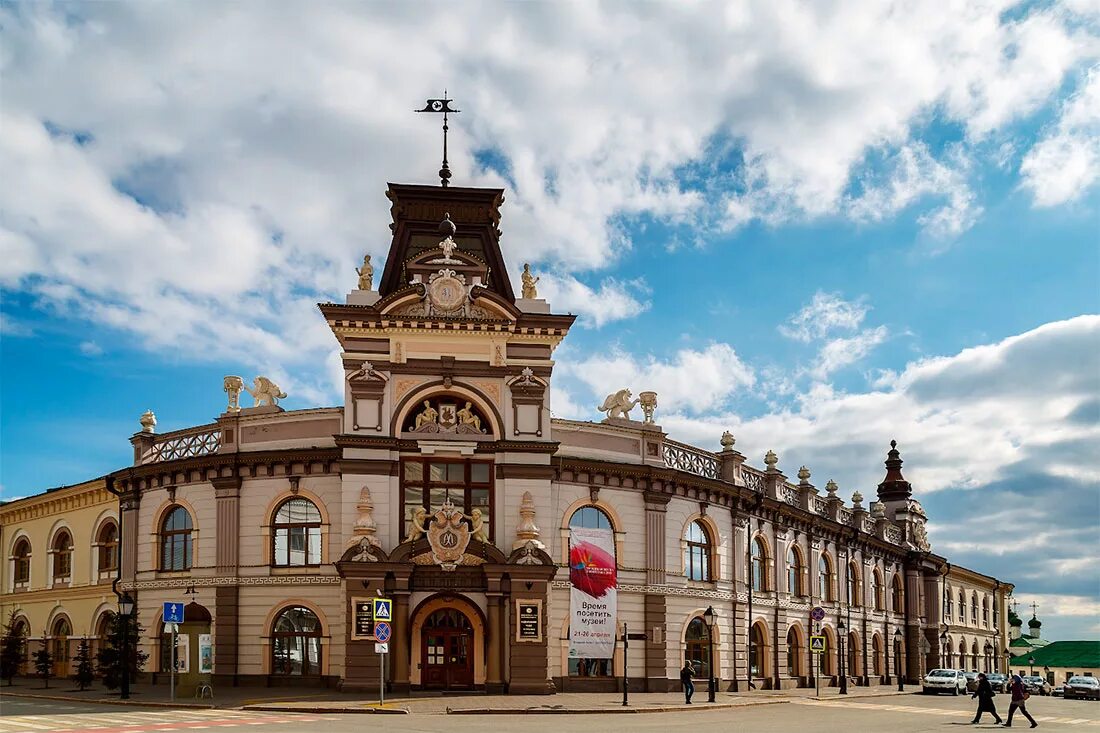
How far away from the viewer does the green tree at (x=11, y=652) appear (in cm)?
5100

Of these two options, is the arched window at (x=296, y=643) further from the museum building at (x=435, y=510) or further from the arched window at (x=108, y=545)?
the arched window at (x=108, y=545)

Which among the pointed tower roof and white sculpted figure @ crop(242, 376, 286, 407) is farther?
the pointed tower roof

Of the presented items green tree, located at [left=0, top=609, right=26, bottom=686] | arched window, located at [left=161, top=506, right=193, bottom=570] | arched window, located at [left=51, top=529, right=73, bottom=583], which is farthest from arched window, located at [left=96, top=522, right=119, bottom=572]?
green tree, located at [left=0, top=609, right=26, bottom=686]

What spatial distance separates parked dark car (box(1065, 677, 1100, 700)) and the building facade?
48.3 m

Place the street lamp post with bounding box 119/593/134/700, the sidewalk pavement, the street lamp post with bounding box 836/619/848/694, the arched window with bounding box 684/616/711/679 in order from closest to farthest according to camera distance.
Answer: the sidewalk pavement, the street lamp post with bounding box 119/593/134/700, the arched window with bounding box 684/616/711/679, the street lamp post with bounding box 836/619/848/694

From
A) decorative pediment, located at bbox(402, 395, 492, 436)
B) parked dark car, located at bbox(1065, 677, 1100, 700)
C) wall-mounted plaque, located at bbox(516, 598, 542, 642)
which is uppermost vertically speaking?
decorative pediment, located at bbox(402, 395, 492, 436)

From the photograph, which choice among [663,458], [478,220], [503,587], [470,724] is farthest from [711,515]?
[470,724]

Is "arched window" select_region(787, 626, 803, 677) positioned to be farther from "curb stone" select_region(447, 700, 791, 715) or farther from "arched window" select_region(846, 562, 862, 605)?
"curb stone" select_region(447, 700, 791, 715)

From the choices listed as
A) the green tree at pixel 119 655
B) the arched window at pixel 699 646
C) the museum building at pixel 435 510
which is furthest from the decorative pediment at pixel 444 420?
the arched window at pixel 699 646

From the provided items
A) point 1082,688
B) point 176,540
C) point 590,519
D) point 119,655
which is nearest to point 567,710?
point 590,519

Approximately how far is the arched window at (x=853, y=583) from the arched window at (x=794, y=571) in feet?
27.1

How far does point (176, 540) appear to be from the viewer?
45.8m

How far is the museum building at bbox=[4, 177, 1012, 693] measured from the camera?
40.9 metres

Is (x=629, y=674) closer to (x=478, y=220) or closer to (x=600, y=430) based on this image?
(x=600, y=430)
